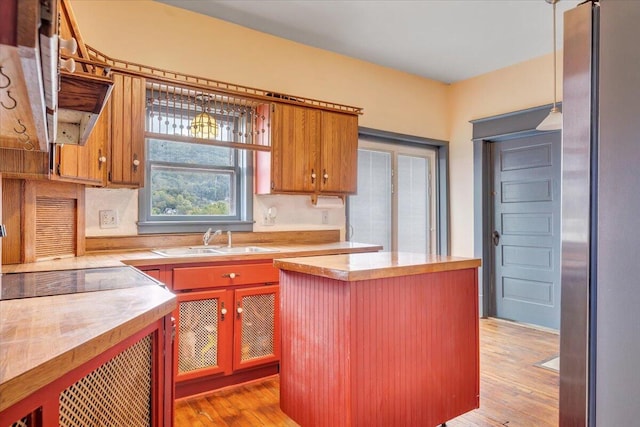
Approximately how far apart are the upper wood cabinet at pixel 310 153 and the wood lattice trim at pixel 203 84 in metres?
0.10

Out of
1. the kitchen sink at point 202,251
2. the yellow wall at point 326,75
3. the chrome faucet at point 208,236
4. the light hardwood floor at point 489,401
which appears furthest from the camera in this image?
the chrome faucet at point 208,236

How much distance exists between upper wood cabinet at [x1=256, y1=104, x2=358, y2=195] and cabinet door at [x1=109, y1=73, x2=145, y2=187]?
97 centimetres

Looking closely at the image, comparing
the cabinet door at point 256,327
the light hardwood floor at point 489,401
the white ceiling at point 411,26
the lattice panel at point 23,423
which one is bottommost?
the light hardwood floor at point 489,401

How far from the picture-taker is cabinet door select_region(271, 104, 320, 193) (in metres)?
3.17

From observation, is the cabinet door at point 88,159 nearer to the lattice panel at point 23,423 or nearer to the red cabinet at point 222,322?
the red cabinet at point 222,322

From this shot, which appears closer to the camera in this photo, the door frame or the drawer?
the drawer

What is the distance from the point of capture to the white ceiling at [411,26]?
297 cm

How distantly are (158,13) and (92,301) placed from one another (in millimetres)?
Result: 2522

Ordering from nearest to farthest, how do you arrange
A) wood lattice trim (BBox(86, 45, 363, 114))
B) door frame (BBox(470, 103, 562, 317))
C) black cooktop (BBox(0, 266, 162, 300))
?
black cooktop (BBox(0, 266, 162, 300)), wood lattice trim (BBox(86, 45, 363, 114)), door frame (BBox(470, 103, 562, 317))

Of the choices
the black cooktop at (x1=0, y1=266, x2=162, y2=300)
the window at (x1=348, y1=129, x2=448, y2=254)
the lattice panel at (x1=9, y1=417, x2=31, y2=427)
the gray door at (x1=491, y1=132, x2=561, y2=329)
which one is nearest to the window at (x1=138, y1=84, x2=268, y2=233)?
the black cooktop at (x1=0, y1=266, x2=162, y2=300)

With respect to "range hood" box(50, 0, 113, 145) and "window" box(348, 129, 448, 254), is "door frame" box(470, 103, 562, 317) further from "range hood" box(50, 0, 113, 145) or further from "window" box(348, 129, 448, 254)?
"range hood" box(50, 0, 113, 145)

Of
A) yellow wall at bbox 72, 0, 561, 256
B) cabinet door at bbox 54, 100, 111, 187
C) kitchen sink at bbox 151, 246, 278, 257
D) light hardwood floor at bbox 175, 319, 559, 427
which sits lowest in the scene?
light hardwood floor at bbox 175, 319, 559, 427

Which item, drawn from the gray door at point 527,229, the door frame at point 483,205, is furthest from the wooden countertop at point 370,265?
the door frame at point 483,205

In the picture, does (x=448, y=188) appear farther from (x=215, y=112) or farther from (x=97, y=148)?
(x=97, y=148)
